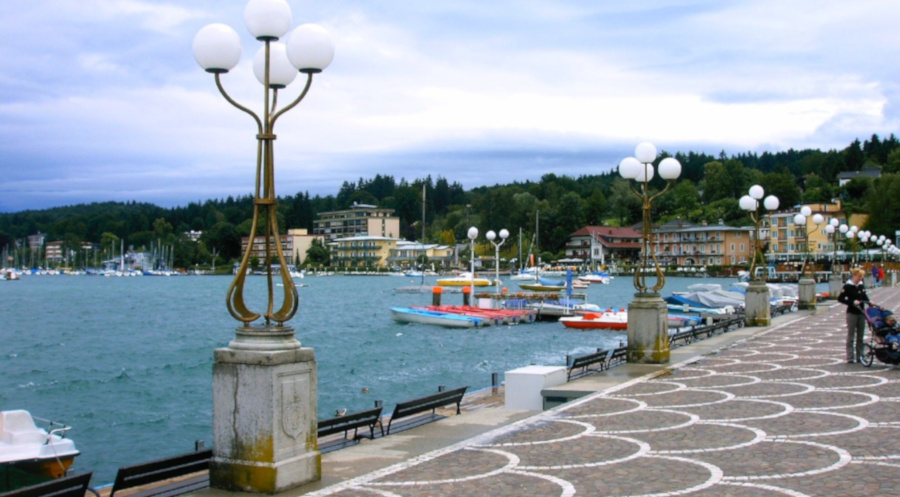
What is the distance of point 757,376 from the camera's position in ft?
58.9

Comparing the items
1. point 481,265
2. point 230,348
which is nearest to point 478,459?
point 230,348

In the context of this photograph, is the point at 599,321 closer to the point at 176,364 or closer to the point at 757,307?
the point at 757,307

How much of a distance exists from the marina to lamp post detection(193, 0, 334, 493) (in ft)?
39.5

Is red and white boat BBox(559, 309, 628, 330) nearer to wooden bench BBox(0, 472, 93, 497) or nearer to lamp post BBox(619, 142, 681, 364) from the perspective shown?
lamp post BBox(619, 142, 681, 364)

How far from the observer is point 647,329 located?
19.6 m

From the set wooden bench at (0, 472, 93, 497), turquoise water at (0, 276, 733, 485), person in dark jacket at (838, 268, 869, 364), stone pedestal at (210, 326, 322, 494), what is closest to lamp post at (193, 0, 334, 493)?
stone pedestal at (210, 326, 322, 494)

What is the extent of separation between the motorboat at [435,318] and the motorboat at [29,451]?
45584 mm

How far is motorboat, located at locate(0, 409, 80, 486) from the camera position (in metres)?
12.5

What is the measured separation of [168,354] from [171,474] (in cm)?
3964

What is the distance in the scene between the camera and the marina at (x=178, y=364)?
87.8ft

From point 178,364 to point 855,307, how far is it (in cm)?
3201

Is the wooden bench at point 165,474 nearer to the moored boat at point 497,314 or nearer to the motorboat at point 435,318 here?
the motorboat at point 435,318

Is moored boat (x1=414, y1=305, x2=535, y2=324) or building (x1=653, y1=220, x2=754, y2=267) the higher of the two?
building (x1=653, y1=220, x2=754, y2=267)

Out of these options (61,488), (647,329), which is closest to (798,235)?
(647,329)
